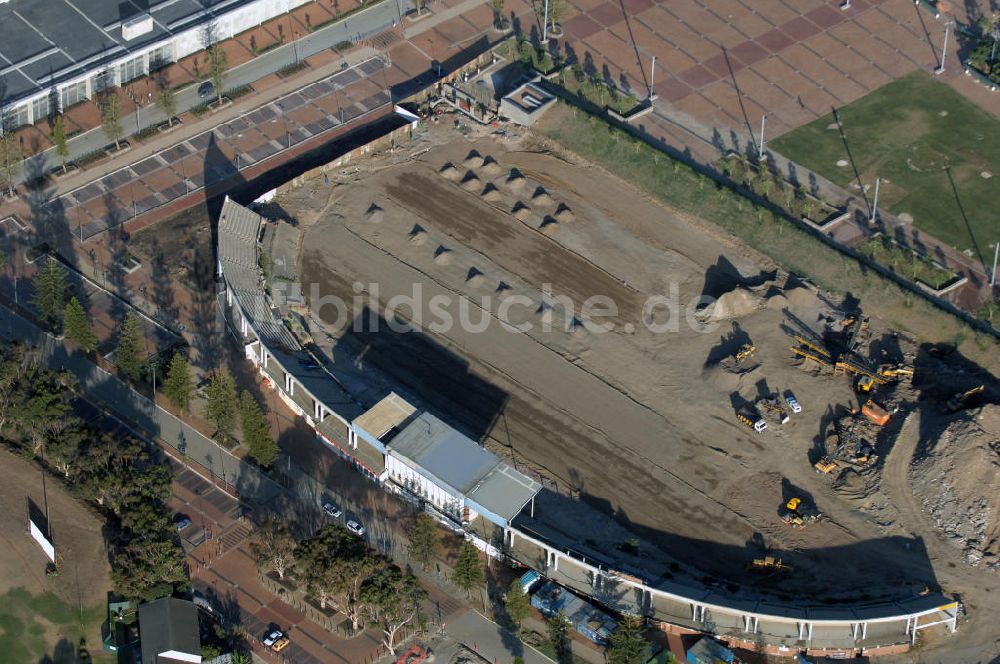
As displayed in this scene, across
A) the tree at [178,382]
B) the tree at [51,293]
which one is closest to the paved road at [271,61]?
the tree at [51,293]

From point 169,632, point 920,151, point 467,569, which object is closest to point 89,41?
point 169,632

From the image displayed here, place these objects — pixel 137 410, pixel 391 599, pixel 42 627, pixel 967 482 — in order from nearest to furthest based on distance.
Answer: pixel 391 599, pixel 42 627, pixel 967 482, pixel 137 410

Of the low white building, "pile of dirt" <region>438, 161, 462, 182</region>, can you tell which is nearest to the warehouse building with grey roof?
"pile of dirt" <region>438, 161, 462, 182</region>

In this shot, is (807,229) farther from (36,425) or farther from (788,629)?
(36,425)

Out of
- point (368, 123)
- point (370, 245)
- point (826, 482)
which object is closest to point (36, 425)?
point (370, 245)

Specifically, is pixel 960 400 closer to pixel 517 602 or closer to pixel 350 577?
pixel 517 602

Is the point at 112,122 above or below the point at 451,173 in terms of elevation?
above

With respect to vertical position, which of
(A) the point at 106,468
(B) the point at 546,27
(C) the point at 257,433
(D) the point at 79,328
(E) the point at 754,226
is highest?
(B) the point at 546,27
